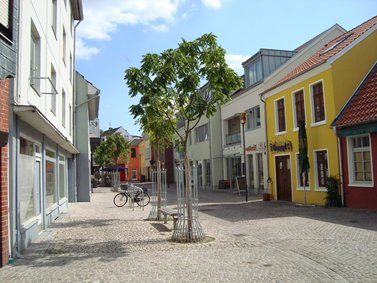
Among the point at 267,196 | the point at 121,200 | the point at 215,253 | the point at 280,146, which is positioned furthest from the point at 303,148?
the point at 215,253

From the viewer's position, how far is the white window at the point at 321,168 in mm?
17619

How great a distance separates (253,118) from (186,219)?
1601 centimetres

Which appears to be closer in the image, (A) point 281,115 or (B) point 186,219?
(B) point 186,219

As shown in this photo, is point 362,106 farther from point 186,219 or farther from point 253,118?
point 253,118

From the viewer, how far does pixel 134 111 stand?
10258mm

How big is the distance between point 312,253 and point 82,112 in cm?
1949

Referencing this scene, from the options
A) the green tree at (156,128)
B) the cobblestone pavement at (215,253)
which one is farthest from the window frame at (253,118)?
the cobblestone pavement at (215,253)

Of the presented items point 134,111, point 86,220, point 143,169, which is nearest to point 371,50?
point 134,111

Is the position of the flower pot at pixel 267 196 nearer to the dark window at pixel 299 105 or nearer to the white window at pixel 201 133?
the dark window at pixel 299 105

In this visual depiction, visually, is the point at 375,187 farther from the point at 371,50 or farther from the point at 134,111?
the point at 134,111

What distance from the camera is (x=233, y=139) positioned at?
97.8ft

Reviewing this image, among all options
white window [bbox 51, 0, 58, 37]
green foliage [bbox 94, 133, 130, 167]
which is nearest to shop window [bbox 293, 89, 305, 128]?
white window [bbox 51, 0, 58, 37]

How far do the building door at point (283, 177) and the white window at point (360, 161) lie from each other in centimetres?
448

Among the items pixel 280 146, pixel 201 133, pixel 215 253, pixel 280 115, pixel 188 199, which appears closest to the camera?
pixel 215 253
